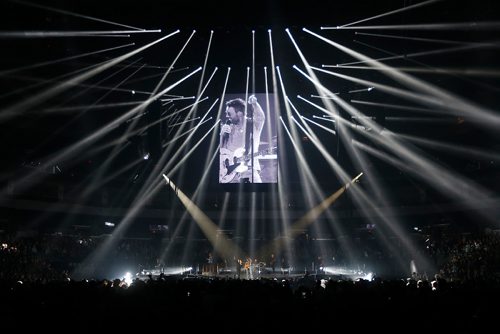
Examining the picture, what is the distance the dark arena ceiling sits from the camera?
15.8 meters

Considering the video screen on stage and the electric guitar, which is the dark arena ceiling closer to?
the video screen on stage

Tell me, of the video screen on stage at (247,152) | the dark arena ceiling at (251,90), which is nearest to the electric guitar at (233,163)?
the video screen on stage at (247,152)

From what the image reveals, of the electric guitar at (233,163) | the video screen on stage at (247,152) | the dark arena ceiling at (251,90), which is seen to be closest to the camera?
the dark arena ceiling at (251,90)

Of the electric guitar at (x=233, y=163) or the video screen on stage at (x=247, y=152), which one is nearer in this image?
the video screen on stage at (x=247, y=152)

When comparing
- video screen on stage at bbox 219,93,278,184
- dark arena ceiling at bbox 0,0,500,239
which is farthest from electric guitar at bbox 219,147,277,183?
dark arena ceiling at bbox 0,0,500,239

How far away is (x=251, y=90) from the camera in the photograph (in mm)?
26531

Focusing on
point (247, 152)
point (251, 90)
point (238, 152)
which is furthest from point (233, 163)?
point (251, 90)

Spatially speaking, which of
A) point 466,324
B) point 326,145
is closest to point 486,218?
point 326,145

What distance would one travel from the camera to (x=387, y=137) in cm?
2398

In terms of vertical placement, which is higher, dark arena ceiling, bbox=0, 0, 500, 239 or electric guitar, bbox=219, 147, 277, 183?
dark arena ceiling, bbox=0, 0, 500, 239

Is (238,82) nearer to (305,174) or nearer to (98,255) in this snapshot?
(305,174)

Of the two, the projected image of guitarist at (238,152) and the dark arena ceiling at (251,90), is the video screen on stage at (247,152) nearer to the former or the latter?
the projected image of guitarist at (238,152)

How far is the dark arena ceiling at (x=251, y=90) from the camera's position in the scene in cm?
1582

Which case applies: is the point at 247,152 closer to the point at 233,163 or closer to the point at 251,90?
the point at 233,163
